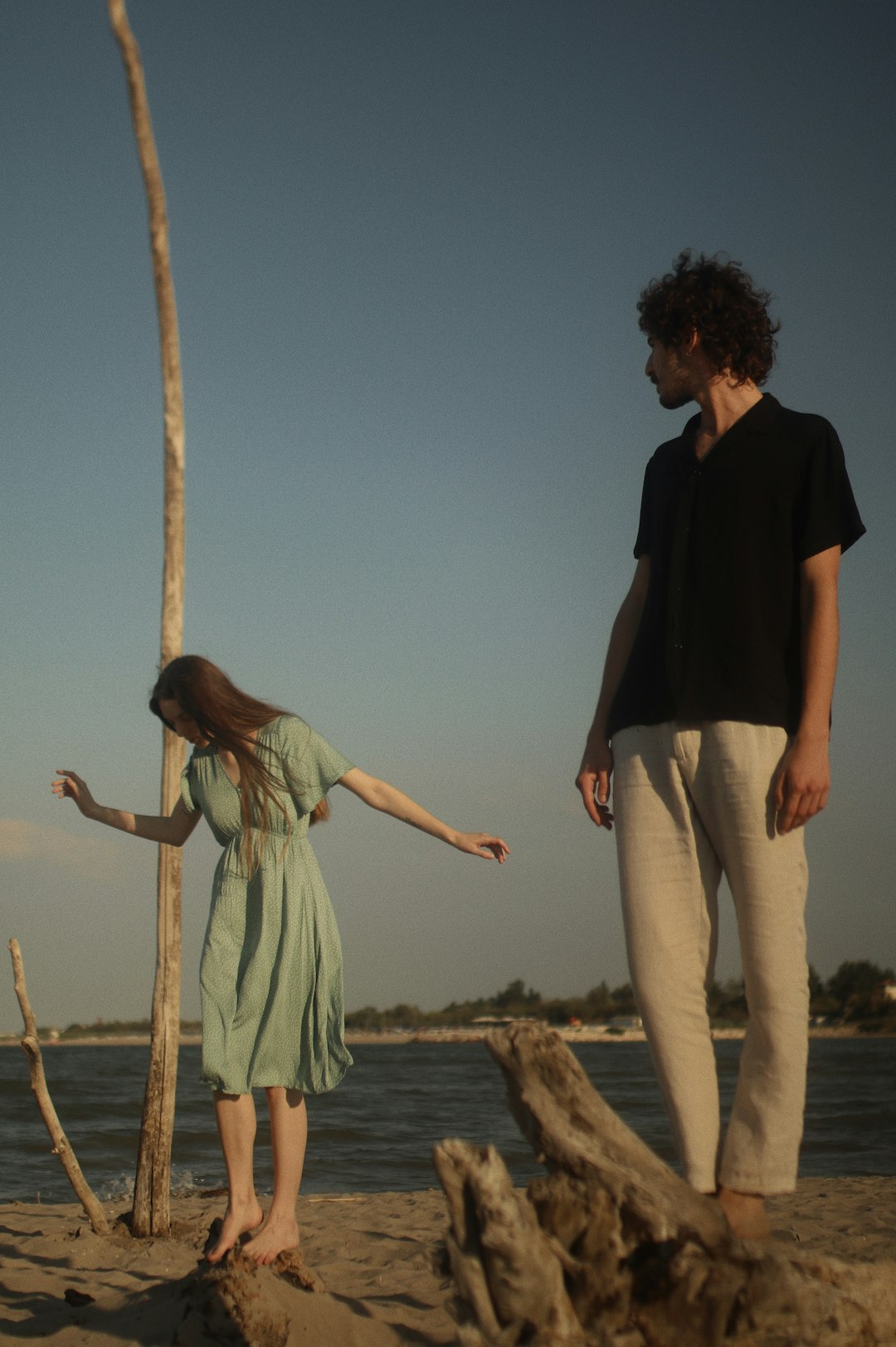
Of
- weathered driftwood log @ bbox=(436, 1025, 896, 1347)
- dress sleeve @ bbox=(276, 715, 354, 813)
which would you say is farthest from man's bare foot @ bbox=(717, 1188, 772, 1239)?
dress sleeve @ bbox=(276, 715, 354, 813)

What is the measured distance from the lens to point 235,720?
11.7 ft

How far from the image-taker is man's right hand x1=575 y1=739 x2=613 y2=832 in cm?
268

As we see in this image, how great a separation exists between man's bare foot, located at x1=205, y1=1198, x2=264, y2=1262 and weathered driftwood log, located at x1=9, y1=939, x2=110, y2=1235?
2492 millimetres

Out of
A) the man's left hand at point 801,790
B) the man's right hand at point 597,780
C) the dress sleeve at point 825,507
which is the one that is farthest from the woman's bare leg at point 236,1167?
the dress sleeve at point 825,507

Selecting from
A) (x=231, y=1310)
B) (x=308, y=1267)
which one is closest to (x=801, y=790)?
(x=231, y=1310)

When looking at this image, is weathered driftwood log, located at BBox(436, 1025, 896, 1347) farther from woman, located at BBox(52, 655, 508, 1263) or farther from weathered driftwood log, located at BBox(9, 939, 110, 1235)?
weathered driftwood log, located at BBox(9, 939, 110, 1235)

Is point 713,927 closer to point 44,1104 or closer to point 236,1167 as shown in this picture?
point 236,1167

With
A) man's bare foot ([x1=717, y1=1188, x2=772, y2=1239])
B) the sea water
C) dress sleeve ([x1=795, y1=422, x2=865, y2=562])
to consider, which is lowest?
the sea water

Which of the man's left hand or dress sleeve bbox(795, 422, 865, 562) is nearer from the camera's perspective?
the man's left hand

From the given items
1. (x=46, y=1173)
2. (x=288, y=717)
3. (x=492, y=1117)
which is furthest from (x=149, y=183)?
(x=492, y=1117)

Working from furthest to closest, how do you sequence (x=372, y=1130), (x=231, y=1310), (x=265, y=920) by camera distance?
(x=372, y=1130), (x=265, y=920), (x=231, y=1310)

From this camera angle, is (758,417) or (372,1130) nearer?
(758,417)

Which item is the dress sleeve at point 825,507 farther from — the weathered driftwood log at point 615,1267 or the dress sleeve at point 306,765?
the dress sleeve at point 306,765

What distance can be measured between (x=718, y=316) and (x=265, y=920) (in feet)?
6.94
